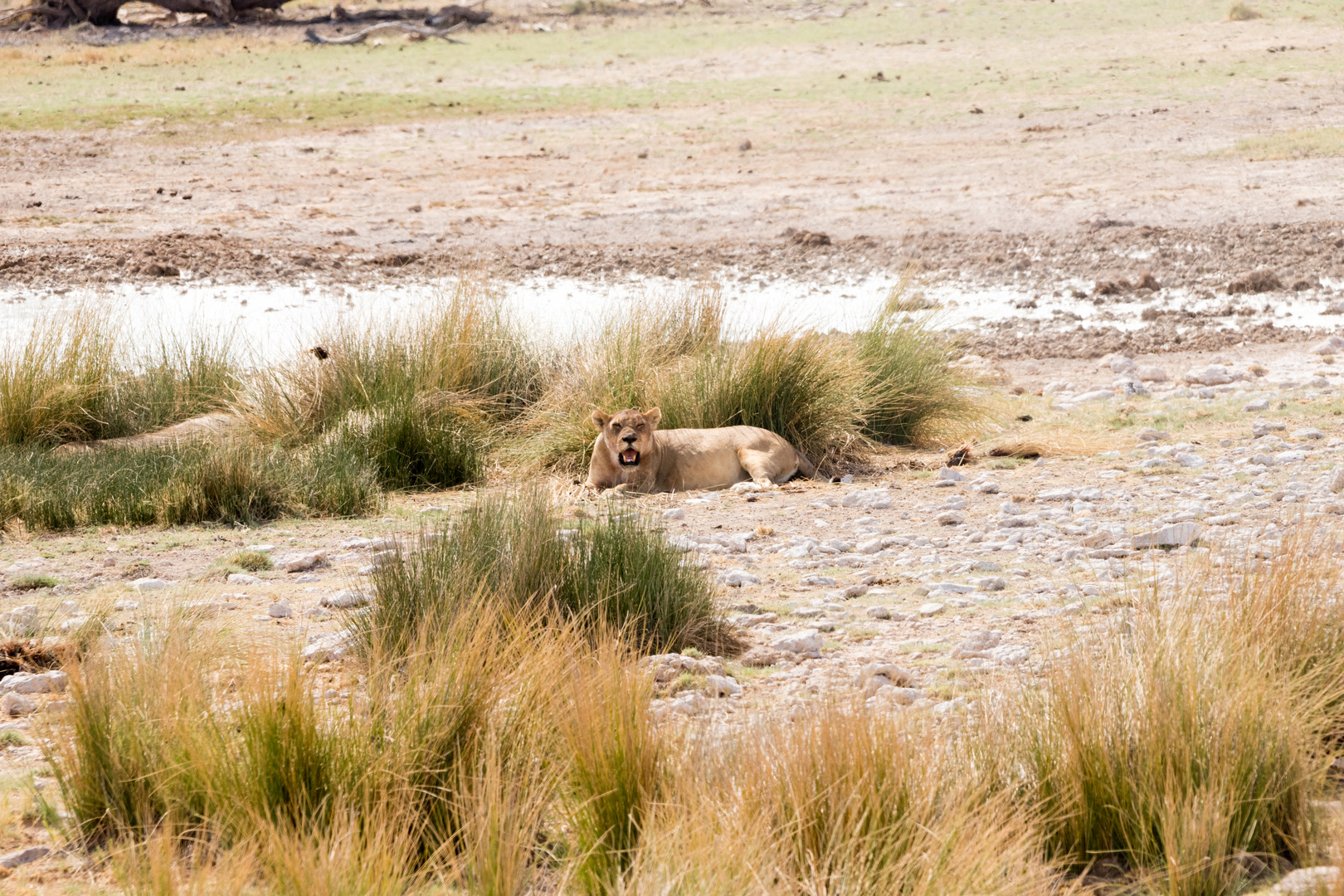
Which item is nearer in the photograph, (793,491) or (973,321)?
(793,491)

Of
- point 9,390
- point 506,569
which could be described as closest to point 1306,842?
point 506,569

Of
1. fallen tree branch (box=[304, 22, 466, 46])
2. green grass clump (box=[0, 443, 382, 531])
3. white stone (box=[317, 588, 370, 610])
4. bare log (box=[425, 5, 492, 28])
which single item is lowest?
green grass clump (box=[0, 443, 382, 531])

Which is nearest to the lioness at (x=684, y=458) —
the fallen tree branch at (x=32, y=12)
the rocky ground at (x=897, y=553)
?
the rocky ground at (x=897, y=553)

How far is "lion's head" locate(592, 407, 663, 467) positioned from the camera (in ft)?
29.0

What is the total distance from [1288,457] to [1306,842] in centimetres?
517

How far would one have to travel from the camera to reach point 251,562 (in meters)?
6.80

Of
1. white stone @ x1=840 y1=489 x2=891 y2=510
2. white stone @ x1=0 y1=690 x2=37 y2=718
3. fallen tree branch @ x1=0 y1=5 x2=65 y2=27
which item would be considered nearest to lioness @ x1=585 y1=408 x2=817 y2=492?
white stone @ x1=840 y1=489 x2=891 y2=510

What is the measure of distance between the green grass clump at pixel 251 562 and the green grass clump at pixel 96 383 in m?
3.73

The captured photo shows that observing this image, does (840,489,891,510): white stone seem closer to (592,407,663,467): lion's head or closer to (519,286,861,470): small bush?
(592,407,663,467): lion's head

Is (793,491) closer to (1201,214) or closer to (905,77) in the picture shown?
(1201,214)

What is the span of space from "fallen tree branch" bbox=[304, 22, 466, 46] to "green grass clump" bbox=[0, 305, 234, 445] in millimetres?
26335

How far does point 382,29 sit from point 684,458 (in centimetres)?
3249

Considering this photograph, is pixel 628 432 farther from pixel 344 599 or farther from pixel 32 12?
pixel 32 12

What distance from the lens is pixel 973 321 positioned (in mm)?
13523
